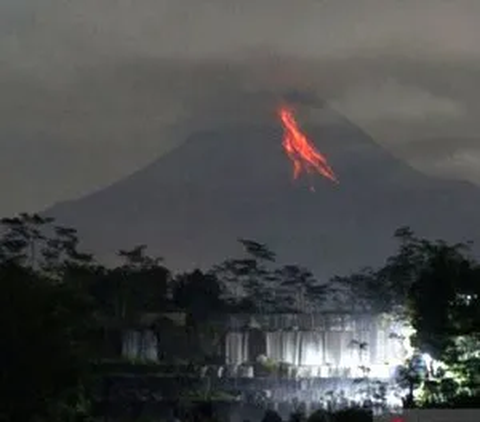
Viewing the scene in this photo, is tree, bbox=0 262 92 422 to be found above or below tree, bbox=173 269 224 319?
below

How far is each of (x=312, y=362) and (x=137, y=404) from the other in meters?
A: 12.6

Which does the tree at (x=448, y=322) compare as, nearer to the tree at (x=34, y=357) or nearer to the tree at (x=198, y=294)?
the tree at (x=34, y=357)

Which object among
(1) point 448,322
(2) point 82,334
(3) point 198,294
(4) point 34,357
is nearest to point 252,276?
(3) point 198,294

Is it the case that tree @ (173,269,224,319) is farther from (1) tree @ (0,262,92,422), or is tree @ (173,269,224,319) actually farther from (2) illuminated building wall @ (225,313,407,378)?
(1) tree @ (0,262,92,422)

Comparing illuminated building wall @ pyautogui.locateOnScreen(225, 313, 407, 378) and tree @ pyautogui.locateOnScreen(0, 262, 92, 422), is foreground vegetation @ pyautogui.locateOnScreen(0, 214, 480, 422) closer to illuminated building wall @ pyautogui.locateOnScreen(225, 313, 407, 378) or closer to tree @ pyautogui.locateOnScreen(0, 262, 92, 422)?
tree @ pyautogui.locateOnScreen(0, 262, 92, 422)

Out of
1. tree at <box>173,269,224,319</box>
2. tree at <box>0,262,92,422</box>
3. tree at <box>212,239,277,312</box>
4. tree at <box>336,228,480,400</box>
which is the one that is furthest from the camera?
tree at <box>212,239,277,312</box>

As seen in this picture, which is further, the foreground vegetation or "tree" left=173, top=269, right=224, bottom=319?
"tree" left=173, top=269, right=224, bottom=319

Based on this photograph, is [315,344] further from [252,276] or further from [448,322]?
[448,322]

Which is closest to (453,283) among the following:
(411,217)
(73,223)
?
(73,223)

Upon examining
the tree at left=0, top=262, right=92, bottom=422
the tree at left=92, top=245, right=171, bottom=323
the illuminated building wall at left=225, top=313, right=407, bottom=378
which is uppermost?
the tree at left=92, top=245, right=171, bottom=323

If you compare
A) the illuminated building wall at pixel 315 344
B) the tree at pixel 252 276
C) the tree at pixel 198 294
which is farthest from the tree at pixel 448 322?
the tree at pixel 252 276

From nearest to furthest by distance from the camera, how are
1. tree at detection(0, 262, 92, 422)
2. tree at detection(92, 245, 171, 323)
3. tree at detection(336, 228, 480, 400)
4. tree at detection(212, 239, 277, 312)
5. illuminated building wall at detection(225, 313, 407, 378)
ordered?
1. tree at detection(0, 262, 92, 422)
2. tree at detection(336, 228, 480, 400)
3. illuminated building wall at detection(225, 313, 407, 378)
4. tree at detection(92, 245, 171, 323)
5. tree at detection(212, 239, 277, 312)

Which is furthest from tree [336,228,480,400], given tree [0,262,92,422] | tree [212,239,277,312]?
tree [212,239,277,312]

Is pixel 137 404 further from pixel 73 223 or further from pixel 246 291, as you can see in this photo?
pixel 73 223
